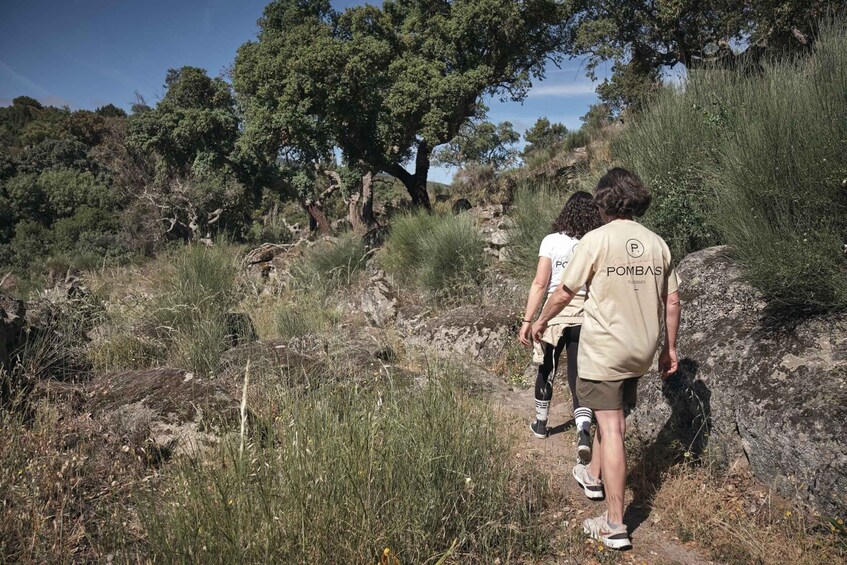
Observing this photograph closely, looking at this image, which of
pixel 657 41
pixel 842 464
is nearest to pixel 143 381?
pixel 842 464

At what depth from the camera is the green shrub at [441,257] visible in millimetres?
8555

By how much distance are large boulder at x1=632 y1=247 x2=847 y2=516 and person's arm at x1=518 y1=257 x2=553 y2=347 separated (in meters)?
1.06

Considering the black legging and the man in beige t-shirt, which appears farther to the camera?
the black legging

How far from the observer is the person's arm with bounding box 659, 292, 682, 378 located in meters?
2.81

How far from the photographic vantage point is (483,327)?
256 inches

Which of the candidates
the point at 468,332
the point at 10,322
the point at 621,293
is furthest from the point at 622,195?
the point at 10,322

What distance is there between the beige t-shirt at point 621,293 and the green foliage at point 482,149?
22954mm

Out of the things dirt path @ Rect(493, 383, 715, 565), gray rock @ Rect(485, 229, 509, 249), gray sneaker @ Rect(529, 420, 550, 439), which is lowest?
dirt path @ Rect(493, 383, 715, 565)

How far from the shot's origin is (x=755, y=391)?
10.3 feet

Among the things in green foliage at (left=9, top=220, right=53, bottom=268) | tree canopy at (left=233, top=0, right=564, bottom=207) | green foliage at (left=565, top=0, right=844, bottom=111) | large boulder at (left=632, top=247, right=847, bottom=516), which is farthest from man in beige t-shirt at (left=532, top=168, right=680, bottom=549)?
green foliage at (left=9, top=220, right=53, bottom=268)

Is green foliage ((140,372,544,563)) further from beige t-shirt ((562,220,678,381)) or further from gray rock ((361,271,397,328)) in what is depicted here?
gray rock ((361,271,397,328))

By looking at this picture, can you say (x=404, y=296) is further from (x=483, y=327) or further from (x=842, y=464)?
(x=842, y=464)

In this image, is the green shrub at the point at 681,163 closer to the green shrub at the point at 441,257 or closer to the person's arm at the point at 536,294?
the person's arm at the point at 536,294

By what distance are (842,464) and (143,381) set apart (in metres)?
4.37
